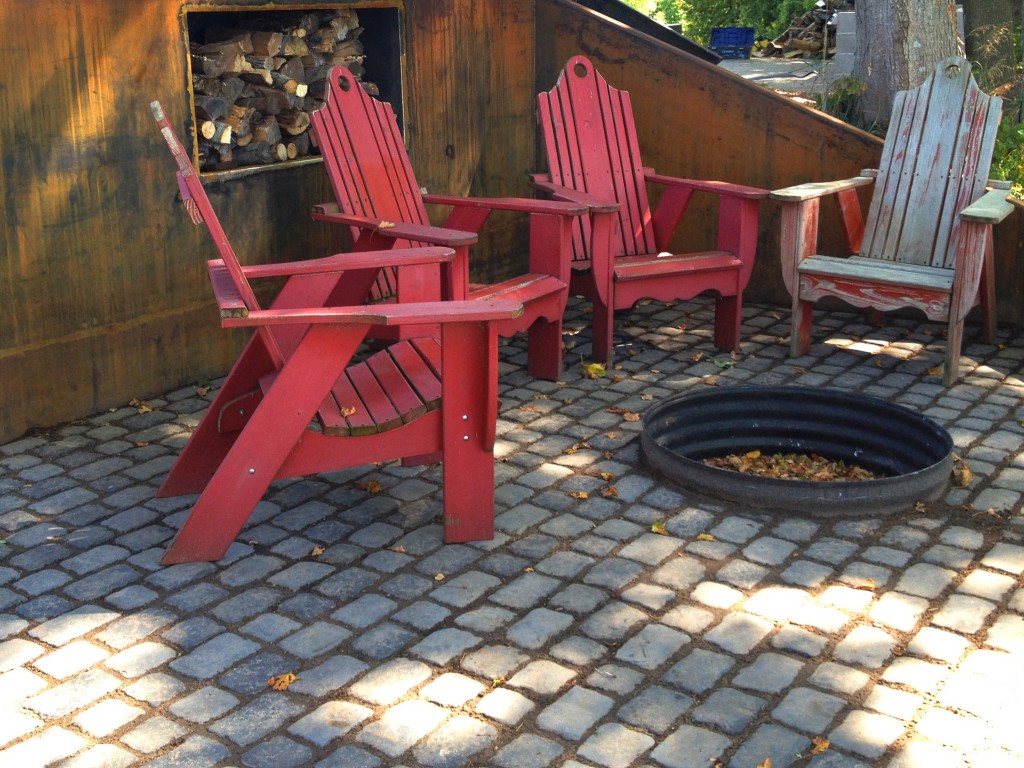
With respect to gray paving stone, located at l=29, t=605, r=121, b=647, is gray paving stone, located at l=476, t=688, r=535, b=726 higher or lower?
lower

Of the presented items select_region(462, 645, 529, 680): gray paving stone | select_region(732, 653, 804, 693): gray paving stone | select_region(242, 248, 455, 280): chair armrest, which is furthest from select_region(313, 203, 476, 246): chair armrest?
select_region(732, 653, 804, 693): gray paving stone

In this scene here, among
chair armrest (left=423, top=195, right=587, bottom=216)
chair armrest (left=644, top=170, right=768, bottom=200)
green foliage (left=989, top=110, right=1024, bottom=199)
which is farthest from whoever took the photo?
green foliage (left=989, top=110, right=1024, bottom=199)

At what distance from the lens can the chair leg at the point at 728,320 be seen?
5.58 meters

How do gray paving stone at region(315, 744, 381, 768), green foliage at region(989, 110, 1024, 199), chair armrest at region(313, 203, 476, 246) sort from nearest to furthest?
gray paving stone at region(315, 744, 381, 768) < chair armrest at region(313, 203, 476, 246) < green foliage at region(989, 110, 1024, 199)

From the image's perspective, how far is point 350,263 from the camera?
3924 mm

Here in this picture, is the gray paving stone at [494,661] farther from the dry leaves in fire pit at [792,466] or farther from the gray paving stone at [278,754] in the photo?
the dry leaves in fire pit at [792,466]

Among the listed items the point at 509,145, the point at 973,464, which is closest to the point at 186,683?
the point at 973,464

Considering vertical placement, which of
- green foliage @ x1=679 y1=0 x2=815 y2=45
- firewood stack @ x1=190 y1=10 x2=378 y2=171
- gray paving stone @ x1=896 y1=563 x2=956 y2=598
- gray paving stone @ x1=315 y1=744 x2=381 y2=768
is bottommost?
gray paving stone @ x1=315 y1=744 x2=381 y2=768

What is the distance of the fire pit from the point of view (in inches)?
157

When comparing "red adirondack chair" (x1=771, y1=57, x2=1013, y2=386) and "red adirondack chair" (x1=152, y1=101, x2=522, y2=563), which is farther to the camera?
"red adirondack chair" (x1=771, y1=57, x2=1013, y2=386)

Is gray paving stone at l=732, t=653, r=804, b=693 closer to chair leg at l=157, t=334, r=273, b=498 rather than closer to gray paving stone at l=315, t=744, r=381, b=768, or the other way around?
gray paving stone at l=315, t=744, r=381, b=768

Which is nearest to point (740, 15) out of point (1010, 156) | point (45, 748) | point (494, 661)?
point (1010, 156)

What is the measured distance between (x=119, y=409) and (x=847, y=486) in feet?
9.04

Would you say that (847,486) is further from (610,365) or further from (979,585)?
(610,365)
